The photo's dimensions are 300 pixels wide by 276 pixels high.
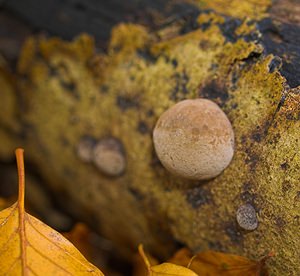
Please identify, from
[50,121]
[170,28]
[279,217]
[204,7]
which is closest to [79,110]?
[50,121]

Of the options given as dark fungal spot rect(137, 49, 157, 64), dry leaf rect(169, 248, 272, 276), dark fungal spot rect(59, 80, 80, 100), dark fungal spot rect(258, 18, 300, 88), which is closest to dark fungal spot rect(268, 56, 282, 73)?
dark fungal spot rect(258, 18, 300, 88)

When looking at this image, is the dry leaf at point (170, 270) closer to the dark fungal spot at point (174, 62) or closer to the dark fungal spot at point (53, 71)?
the dark fungal spot at point (174, 62)

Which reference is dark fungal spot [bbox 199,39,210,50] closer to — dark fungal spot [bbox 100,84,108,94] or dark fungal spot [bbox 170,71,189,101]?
dark fungal spot [bbox 170,71,189,101]

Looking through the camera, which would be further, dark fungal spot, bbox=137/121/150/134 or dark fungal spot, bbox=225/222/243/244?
dark fungal spot, bbox=137/121/150/134

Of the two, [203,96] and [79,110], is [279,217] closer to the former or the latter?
[203,96]

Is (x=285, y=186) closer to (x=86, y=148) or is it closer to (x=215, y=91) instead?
(x=215, y=91)

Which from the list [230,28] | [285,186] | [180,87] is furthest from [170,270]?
[230,28]

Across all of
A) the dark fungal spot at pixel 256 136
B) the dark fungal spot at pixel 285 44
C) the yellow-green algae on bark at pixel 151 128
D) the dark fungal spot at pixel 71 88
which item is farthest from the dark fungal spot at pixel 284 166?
the dark fungal spot at pixel 71 88
